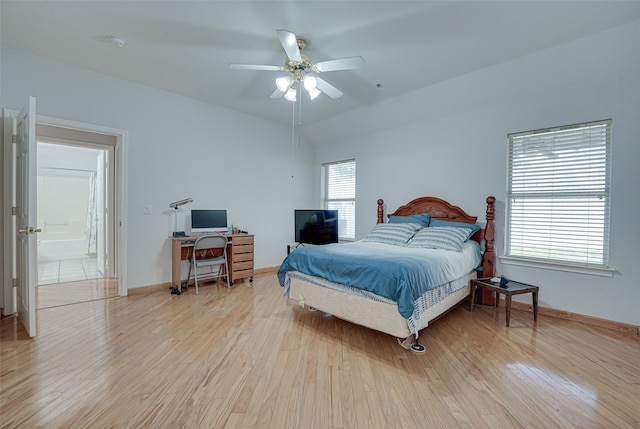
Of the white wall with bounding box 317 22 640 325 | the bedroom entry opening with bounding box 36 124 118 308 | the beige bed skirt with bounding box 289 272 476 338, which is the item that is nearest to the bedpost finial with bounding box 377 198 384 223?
the white wall with bounding box 317 22 640 325

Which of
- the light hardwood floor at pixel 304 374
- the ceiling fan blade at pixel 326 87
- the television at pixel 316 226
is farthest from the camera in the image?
the television at pixel 316 226

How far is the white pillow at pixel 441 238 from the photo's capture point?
3.12m

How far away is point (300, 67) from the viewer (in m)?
2.52

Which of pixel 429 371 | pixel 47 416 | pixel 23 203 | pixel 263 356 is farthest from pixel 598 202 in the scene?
pixel 23 203

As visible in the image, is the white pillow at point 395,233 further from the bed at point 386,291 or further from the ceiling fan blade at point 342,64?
the ceiling fan blade at point 342,64

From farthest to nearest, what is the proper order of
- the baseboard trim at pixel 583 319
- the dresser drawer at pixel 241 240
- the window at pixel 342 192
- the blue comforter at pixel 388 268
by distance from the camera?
the window at pixel 342 192 → the dresser drawer at pixel 241 240 → the baseboard trim at pixel 583 319 → the blue comforter at pixel 388 268

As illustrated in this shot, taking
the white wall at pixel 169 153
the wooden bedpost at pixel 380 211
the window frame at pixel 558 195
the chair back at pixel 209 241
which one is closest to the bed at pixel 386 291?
the window frame at pixel 558 195

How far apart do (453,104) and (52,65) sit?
470cm

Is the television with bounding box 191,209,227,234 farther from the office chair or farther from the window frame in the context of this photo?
the window frame

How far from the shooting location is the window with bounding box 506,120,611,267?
9.32ft

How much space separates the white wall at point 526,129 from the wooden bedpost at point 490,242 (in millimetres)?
139

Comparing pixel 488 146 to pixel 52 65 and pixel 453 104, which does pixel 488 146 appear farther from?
pixel 52 65

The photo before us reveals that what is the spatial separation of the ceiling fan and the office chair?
81.5 inches

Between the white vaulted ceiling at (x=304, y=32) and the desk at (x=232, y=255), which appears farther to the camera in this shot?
the desk at (x=232, y=255)
